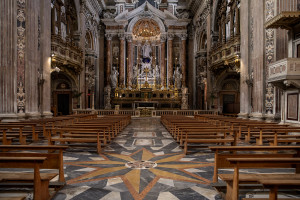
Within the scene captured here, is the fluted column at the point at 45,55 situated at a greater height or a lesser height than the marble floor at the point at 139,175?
greater

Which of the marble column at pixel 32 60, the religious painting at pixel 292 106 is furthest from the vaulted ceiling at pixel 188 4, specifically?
the religious painting at pixel 292 106

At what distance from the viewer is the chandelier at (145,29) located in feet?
90.2

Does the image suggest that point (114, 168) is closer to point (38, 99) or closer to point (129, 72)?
point (38, 99)

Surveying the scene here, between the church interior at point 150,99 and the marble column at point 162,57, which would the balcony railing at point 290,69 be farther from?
the marble column at point 162,57

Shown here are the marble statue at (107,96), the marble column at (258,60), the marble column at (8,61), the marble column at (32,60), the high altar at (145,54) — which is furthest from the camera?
the high altar at (145,54)

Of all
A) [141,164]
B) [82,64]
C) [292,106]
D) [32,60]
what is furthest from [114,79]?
[141,164]

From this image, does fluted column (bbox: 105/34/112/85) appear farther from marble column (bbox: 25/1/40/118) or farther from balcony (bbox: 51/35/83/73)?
marble column (bbox: 25/1/40/118)

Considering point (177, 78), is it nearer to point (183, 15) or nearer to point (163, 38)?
point (163, 38)

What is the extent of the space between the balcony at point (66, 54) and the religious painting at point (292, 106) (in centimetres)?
1402

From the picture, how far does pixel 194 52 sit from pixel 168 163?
76.0ft

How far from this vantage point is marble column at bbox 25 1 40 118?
1174 centimetres

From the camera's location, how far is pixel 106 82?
26844 millimetres

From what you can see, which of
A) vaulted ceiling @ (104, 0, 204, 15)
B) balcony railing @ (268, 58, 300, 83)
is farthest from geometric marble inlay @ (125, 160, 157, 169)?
vaulted ceiling @ (104, 0, 204, 15)

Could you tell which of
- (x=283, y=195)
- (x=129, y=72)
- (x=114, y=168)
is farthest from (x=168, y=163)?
(x=129, y=72)
